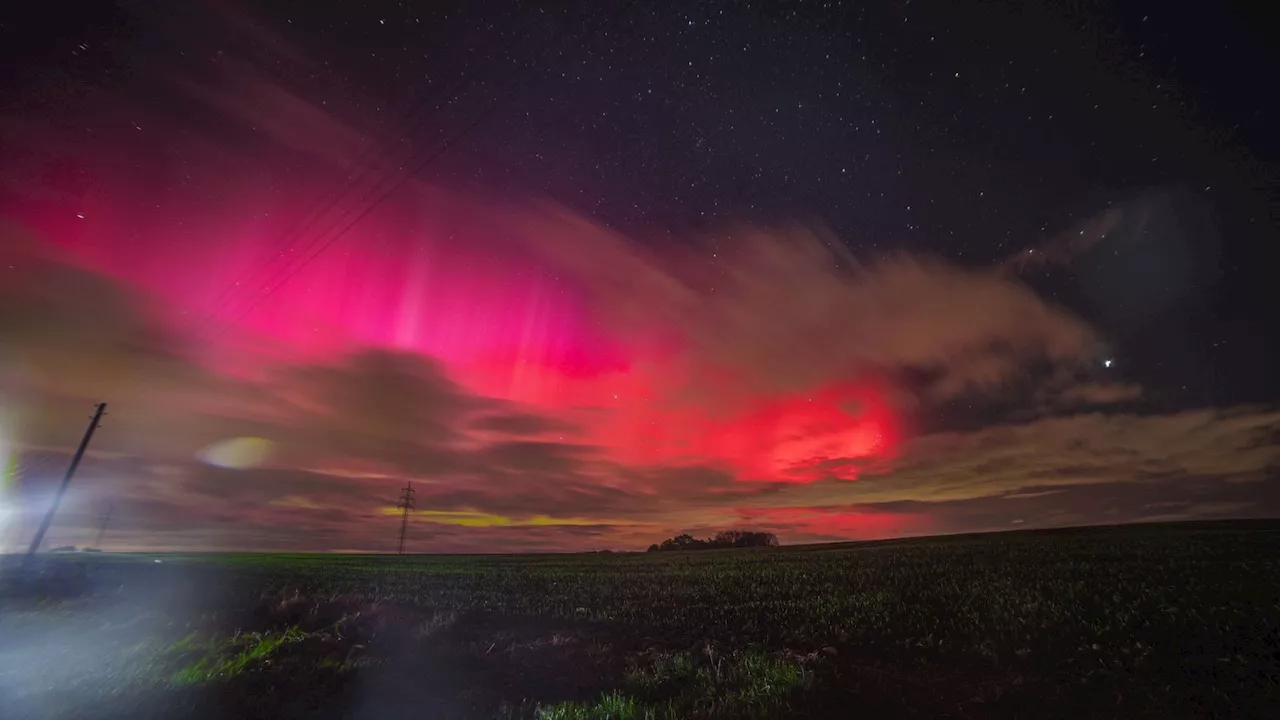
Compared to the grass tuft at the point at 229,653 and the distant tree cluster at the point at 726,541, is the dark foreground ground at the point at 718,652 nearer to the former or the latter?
the grass tuft at the point at 229,653

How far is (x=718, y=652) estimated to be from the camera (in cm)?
1457

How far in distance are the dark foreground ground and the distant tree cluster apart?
301ft

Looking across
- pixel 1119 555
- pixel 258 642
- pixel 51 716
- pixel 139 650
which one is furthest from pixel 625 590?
pixel 1119 555

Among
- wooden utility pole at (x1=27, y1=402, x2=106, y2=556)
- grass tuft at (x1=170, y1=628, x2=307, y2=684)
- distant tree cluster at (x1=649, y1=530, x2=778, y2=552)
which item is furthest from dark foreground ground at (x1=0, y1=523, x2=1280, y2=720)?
distant tree cluster at (x1=649, y1=530, x2=778, y2=552)

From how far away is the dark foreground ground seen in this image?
10.5 m

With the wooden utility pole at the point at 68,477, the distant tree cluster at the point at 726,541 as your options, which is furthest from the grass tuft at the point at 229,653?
the distant tree cluster at the point at 726,541

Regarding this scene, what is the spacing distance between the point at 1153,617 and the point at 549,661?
15.1 metres

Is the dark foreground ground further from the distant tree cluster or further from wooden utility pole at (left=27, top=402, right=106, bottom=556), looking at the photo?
the distant tree cluster

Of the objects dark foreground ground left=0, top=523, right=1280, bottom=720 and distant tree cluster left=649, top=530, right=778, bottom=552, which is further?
distant tree cluster left=649, top=530, right=778, bottom=552

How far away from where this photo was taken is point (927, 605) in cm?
1764

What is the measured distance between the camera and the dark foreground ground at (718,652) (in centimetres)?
1053

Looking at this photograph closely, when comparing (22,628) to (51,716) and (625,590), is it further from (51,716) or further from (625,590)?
(625,590)

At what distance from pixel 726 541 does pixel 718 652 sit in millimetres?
107266

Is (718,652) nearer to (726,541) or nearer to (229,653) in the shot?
(229,653)
